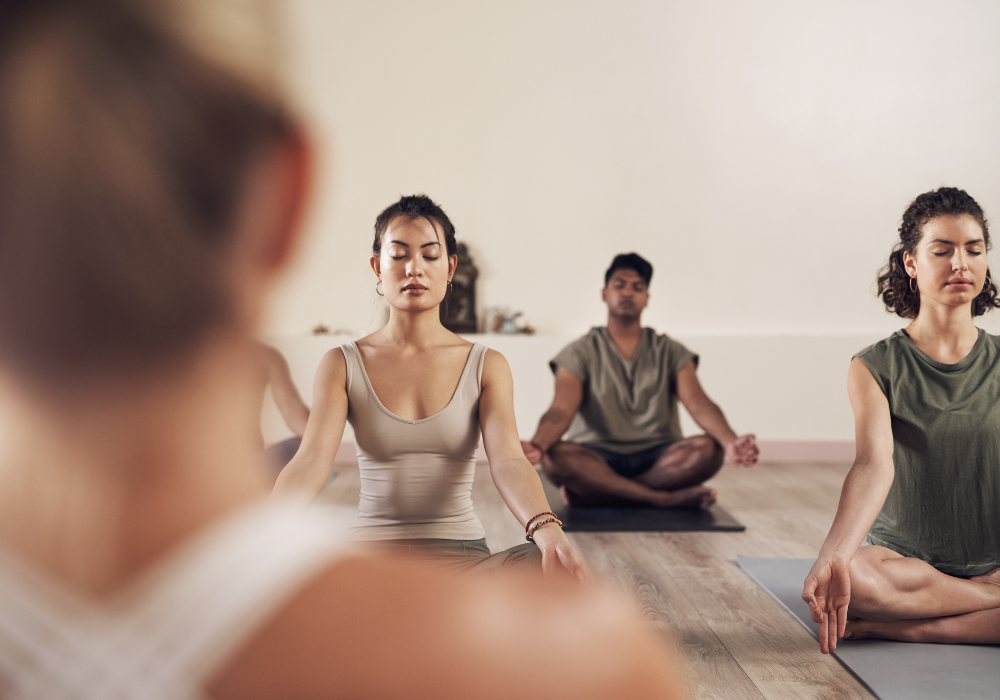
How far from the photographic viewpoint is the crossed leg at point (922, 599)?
184 cm

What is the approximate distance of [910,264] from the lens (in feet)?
6.64

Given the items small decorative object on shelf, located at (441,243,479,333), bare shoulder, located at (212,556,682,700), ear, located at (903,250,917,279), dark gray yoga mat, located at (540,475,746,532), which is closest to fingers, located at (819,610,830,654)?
ear, located at (903,250,917,279)

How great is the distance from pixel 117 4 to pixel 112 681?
0.88 feet

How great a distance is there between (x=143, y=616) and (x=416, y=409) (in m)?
1.35

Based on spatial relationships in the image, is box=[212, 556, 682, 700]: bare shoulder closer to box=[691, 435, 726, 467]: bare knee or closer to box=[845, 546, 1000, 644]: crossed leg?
box=[845, 546, 1000, 644]: crossed leg

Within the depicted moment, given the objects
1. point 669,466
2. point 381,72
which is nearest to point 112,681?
point 669,466

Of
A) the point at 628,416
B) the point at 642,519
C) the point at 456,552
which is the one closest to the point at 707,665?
the point at 456,552

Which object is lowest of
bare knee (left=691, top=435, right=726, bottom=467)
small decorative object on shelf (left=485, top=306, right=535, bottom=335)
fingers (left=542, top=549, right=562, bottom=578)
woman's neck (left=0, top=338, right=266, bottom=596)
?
bare knee (left=691, top=435, right=726, bottom=467)

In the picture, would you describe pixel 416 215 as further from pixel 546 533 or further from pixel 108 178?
pixel 108 178

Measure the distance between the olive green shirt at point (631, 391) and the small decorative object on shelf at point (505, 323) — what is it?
1.55m

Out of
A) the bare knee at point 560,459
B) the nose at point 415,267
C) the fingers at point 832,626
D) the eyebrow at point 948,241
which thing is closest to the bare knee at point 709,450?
the bare knee at point 560,459

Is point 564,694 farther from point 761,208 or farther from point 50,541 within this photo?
point 761,208

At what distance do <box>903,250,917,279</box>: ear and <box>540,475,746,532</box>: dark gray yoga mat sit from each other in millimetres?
1406

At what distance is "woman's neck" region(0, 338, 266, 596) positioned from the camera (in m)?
0.31
